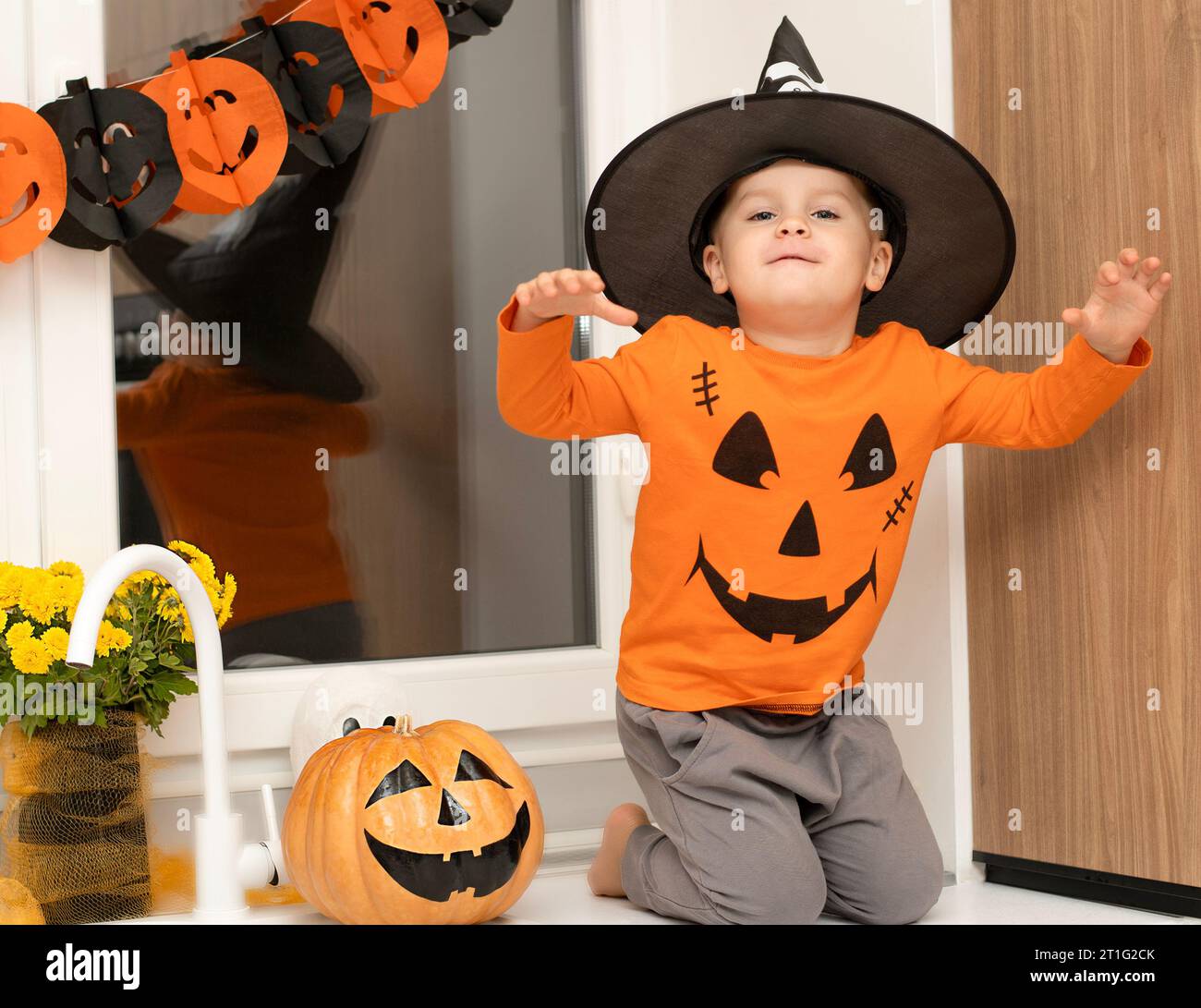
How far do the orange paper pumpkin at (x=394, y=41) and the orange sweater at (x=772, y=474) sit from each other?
42 cm

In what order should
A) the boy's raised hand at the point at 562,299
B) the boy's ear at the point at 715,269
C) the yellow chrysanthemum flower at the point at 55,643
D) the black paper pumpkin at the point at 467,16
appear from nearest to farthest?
the boy's raised hand at the point at 562,299, the yellow chrysanthemum flower at the point at 55,643, the boy's ear at the point at 715,269, the black paper pumpkin at the point at 467,16

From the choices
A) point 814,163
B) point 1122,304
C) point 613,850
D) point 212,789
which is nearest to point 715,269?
point 814,163

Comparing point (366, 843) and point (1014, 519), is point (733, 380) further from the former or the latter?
point (366, 843)

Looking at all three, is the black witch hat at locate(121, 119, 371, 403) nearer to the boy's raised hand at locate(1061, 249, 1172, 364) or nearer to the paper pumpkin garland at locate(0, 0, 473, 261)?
the paper pumpkin garland at locate(0, 0, 473, 261)

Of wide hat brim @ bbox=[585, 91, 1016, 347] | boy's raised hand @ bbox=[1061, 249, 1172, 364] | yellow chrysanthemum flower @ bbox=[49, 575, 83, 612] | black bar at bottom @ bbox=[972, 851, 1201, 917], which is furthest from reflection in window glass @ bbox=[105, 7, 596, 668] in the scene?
boy's raised hand @ bbox=[1061, 249, 1172, 364]

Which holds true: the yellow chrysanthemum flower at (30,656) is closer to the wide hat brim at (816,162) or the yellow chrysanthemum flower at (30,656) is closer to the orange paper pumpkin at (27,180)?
the orange paper pumpkin at (27,180)

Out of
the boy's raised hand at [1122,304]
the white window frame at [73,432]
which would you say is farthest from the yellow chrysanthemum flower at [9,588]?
the boy's raised hand at [1122,304]

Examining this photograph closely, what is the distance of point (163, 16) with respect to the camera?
146cm

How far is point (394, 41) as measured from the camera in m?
1.40

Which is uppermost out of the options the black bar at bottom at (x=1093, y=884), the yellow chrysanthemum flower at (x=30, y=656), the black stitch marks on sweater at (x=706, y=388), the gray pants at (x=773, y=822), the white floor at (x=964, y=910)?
the black stitch marks on sweater at (x=706, y=388)

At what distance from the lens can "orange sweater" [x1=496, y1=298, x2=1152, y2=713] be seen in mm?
1197

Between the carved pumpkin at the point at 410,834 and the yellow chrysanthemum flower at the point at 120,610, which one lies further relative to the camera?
the yellow chrysanthemum flower at the point at 120,610

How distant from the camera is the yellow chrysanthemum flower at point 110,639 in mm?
1181
